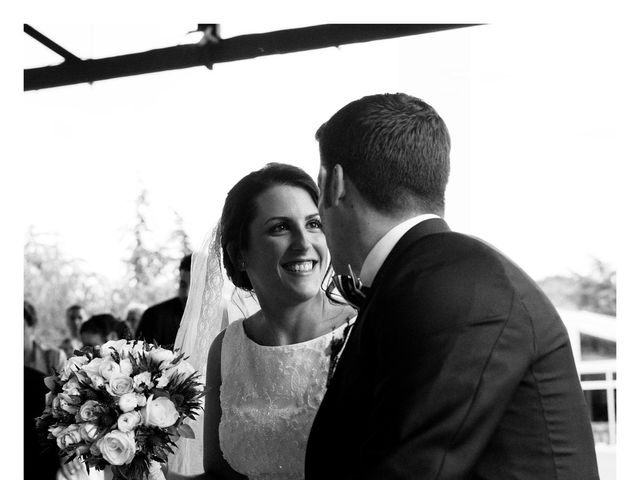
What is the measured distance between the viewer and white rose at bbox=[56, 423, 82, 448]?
259cm

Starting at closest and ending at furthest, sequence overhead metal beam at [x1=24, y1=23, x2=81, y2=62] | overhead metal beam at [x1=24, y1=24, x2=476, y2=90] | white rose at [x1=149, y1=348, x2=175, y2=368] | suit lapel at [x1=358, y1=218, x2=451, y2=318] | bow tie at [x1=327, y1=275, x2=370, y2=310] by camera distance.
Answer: suit lapel at [x1=358, y1=218, x2=451, y2=318]
bow tie at [x1=327, y1=275, x2=370, y2=310]
white rose at [x1=149, y1=348, x2=175, y2=368]
overhead metal beam at [x1=24, y1=24, x2=476, y2=90]
overhead metal beam at [x1=24, y1=23, x2=81, y2=62]

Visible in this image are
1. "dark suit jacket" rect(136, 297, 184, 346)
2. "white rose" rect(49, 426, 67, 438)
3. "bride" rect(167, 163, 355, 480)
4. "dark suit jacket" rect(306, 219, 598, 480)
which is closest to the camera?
"dark suit jacket" rect(306, 219, 598, 480)

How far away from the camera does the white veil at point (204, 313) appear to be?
12.1 ft

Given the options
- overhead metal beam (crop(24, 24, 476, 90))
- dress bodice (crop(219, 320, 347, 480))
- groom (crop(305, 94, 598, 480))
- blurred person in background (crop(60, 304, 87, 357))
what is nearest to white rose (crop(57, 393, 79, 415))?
dress bodice (crop(219, 320, 347, 480))

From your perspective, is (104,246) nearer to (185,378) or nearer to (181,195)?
(181,195)

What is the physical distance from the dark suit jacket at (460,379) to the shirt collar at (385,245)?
0.08 m

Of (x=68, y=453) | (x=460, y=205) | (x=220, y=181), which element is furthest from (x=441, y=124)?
(x=220, y=181)

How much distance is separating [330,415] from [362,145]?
552 millimetres

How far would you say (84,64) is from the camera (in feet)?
22.8

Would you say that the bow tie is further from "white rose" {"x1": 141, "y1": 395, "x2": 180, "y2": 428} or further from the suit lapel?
"white rose" {"x1": 141, "y1": 395, "x2": 180, "y2": 428}

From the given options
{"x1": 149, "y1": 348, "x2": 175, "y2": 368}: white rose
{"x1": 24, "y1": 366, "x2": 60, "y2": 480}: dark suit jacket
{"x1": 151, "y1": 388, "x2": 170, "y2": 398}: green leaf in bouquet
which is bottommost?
{"x1": 24, "y1": 366, "x2": 60, "y2": 480}: dark suit jacket

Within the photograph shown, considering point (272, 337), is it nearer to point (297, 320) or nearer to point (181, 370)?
point (297, 320)

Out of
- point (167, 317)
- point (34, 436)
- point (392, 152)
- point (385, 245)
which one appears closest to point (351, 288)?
point (385, 245)

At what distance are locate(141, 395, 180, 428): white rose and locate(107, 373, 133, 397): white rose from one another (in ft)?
0.25
